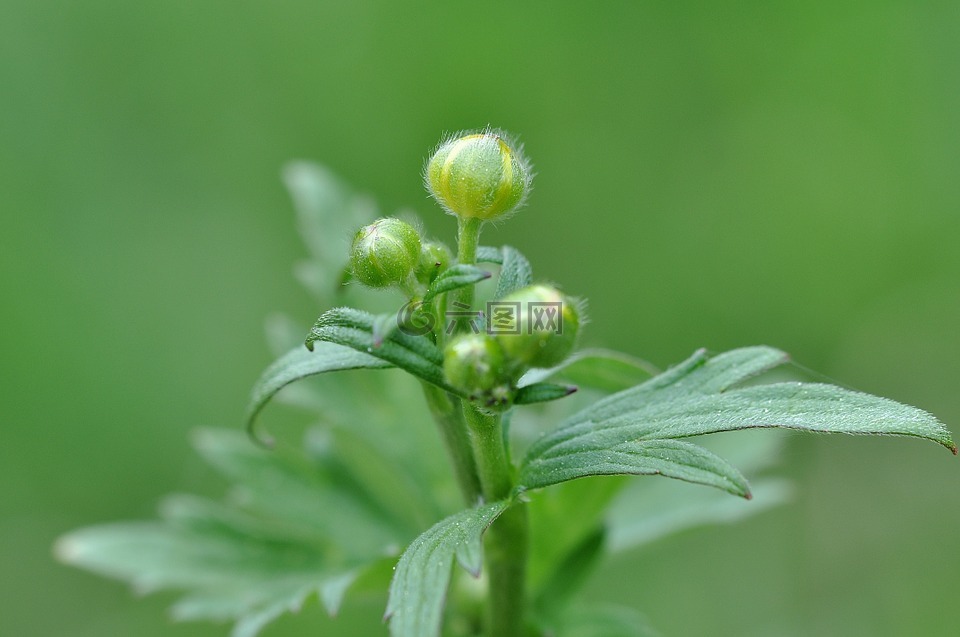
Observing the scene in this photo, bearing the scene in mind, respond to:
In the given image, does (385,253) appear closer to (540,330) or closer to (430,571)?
(540,330)

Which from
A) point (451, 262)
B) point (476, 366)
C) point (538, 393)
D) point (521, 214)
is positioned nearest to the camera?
point (476, 366)

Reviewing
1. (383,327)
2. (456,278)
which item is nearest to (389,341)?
(383,327)

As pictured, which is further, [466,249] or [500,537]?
[500,537]

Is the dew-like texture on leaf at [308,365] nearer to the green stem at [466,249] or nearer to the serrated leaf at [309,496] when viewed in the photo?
the green stem at [466,249]

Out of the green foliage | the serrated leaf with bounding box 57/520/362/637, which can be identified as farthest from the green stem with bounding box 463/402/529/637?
the serrated leaf with bounding box 57/520/362/637

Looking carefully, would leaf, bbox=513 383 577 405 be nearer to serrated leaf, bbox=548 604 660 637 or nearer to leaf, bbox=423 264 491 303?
leaf, bbox=423 264 491 303

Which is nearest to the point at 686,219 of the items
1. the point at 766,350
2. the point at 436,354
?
the point at 766,350

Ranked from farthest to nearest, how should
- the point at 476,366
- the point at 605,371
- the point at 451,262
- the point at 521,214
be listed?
the point at 521,214 < the point at 605,371 < the point at 451,262 < the point at 476,366
